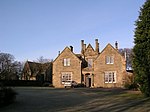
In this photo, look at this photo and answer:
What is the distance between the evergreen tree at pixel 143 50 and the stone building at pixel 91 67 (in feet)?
92.5

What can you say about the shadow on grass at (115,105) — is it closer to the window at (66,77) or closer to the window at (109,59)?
the window at (109,59)

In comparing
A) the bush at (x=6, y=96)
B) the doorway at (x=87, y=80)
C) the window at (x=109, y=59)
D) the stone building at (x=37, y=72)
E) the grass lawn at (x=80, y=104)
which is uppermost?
the window at (x=109, y=59)

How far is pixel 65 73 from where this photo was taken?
65.7 meters

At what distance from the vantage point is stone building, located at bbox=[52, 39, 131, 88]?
198ft

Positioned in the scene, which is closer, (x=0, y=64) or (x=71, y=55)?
(x=71, y=55)

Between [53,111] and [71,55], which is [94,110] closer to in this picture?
[53,111]

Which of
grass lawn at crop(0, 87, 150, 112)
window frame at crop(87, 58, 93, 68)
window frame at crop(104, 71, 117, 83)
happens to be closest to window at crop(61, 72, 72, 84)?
window frame at crop(87, 58, 93, 68)

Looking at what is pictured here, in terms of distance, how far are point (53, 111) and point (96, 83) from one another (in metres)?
44.0

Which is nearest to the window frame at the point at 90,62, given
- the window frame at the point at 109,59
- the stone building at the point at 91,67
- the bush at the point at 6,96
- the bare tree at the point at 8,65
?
the stone building at the point at 91,67

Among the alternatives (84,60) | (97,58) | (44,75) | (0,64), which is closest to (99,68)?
(97,58)

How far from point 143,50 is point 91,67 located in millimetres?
37272

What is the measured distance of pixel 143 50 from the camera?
28156 mm

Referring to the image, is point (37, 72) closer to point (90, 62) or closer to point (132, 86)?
point (90, 62)

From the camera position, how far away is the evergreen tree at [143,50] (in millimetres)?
27562
